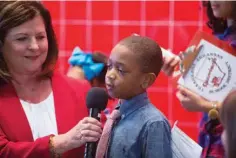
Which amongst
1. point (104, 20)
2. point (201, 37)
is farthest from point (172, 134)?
point (104, 20)

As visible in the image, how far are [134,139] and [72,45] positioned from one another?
1.63 metres

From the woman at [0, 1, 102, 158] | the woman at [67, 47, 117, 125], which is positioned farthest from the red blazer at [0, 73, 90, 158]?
the woman at [67, 47, 117, 125]

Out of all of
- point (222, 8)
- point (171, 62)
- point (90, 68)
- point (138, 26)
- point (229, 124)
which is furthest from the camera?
point (138, 26)

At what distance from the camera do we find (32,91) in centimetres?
185

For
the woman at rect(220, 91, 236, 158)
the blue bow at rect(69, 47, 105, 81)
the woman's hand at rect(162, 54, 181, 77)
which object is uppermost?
the woman at rect(220, 91, 236, 158)

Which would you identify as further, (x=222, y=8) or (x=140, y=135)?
(x=222, y=8)

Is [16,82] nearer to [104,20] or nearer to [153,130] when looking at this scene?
[153,130]

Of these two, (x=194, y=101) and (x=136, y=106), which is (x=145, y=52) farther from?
(x=194, y=101)

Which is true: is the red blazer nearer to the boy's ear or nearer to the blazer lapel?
the blazer lapel

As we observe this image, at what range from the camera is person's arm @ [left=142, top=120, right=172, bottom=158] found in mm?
1460

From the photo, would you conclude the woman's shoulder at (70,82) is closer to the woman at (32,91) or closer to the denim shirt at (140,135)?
the woman at (32,91)

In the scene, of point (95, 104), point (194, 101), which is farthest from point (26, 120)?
point (194, 101)

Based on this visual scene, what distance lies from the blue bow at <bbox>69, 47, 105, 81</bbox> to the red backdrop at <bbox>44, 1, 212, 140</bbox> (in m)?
0.31

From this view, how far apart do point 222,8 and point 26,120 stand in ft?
2.60
